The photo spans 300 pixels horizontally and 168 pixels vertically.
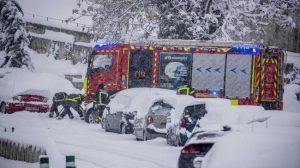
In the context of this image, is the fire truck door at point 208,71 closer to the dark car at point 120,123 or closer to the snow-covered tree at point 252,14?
the snow-covered tree at point 252,14

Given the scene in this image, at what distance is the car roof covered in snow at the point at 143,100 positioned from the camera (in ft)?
46.5

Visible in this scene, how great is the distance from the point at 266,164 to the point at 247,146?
15.4 inches

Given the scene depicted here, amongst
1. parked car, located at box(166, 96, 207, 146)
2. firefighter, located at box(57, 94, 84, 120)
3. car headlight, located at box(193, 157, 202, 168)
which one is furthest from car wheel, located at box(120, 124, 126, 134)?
car headlight, located at box(193, 157, 202, 168)

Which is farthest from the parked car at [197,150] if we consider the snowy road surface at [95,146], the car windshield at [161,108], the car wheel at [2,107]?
the car wheel at [2,107]

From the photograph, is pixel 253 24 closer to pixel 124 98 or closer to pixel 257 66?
pixel 257 66

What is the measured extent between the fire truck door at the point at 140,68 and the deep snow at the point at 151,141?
2995 mm

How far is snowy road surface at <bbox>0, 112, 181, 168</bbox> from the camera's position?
1030 cm

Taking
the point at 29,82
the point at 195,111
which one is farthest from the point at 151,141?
the point at 29,82

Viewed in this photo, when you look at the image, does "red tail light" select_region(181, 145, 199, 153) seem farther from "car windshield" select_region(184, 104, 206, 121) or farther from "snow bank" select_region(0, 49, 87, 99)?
"snow bank" select_region(0, 49, 87, 99)

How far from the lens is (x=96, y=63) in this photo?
2238cm

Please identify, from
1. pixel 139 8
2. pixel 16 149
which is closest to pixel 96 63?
pixel 139 8

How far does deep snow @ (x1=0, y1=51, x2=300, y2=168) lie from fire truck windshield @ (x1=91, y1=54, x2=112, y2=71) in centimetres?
246

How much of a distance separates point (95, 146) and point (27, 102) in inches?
316

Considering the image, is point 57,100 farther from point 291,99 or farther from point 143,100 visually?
point 291,99
